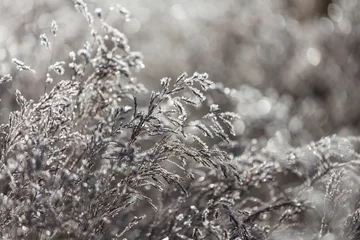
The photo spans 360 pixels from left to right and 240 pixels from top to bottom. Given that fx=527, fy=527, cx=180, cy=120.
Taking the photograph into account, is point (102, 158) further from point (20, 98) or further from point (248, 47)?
point (248, 47)

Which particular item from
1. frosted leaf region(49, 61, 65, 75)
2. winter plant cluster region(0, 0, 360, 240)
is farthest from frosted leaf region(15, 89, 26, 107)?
frosted leaf region(49, 61, 65, 75)

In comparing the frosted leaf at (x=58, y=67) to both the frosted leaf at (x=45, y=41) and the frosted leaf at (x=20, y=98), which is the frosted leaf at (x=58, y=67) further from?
the frosted leaf at (x=20, y=98)

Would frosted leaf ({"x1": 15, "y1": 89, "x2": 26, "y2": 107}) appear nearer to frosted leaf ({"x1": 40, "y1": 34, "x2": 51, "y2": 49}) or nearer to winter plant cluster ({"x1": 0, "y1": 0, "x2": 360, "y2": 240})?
winter plant cluster ({"x1": 0, "y1": 0, "x2": 360, "y2": 240})

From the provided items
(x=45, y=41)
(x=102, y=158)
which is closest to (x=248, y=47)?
(x=45, y=41)

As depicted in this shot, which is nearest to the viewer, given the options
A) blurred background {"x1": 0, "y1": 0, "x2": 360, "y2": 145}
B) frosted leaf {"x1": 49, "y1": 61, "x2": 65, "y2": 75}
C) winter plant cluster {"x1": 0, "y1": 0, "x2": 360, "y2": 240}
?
winter plant cluster {"x1": 0, "y1": 0, "x2": 360, "y2": 240}

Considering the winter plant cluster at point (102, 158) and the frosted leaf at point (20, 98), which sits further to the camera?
the frosted leaf at point (20, 98)

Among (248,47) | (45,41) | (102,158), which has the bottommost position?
(102,158)

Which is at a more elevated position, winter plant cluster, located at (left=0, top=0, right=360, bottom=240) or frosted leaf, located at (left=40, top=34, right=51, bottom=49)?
frosted leaf, located at (left=40, top=34, right=51, bottom=49)

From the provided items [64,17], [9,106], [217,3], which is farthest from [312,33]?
[9,106]

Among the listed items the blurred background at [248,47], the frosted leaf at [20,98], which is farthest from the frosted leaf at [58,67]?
the blurred background at [248,47]
